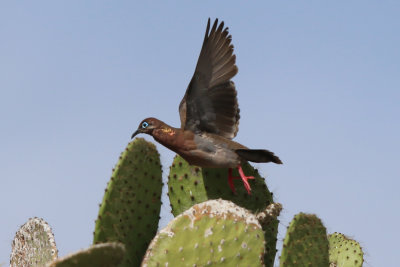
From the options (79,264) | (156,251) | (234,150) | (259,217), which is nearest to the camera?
(79,264)

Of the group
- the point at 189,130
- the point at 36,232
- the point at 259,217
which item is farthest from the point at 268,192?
the point at 36,232

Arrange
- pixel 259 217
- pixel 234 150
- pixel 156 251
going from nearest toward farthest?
pixel 156 251 → pixel 259 217 → pixel 234 150

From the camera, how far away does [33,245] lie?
3152 millimetres

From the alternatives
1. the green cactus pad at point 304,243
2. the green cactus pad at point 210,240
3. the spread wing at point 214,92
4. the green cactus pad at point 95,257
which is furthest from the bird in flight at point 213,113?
the green cactus pad at point 95,257

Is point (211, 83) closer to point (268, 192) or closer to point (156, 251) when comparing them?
point (268, 192)

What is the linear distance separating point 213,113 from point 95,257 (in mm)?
1262

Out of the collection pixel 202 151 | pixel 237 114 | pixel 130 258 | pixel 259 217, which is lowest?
pixel 130 258

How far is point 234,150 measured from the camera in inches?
123

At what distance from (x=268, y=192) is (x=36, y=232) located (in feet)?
3.71

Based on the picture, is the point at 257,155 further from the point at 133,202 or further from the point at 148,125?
the point at 133,202

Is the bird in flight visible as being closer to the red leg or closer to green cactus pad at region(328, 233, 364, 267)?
the red leg

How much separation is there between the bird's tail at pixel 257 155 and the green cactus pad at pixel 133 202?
1.42ft

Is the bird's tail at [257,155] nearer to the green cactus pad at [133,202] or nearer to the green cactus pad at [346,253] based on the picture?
the green cactus pad at [133,202]

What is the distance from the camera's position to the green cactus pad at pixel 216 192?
3.15 meters
